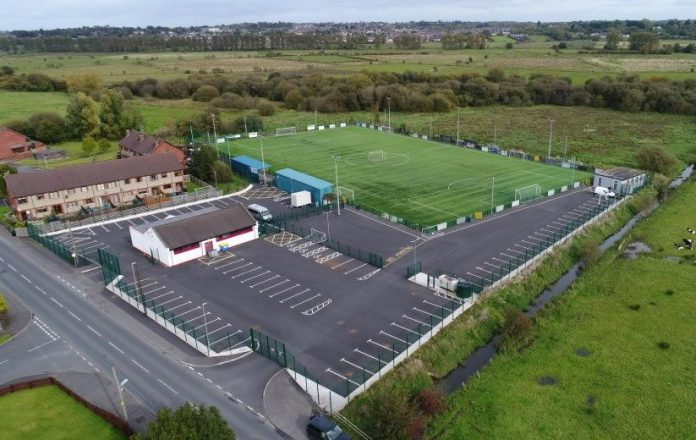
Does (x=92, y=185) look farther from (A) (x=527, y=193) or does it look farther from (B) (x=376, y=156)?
(A) (x=527, y=193)

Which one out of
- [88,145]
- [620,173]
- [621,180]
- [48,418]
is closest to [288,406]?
[48,418]

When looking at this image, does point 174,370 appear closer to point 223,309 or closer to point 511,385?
point 223,309

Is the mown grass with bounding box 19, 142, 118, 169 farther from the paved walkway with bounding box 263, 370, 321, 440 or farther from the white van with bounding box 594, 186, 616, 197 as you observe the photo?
the white van with bounding box 594, 186, 616, 197

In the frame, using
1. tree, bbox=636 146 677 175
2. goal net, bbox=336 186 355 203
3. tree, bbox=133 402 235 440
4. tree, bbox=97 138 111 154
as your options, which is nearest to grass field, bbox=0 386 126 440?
tree, bbox=133 402 235 440

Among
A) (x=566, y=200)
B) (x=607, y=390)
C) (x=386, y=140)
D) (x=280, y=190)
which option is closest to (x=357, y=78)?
(x=386, y=140)

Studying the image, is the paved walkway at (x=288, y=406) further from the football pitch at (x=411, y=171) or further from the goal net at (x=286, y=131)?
the goal net at (x=286, y=131)
